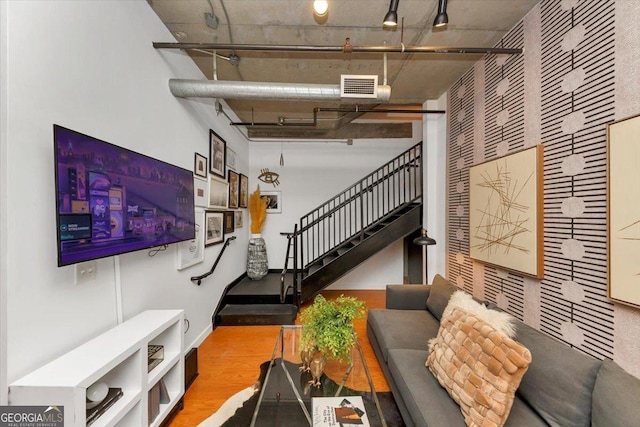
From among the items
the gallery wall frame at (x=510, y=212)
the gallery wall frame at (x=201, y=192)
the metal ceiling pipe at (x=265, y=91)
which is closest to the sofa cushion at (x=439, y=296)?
the gallery wall frame at (x=510, y=212)

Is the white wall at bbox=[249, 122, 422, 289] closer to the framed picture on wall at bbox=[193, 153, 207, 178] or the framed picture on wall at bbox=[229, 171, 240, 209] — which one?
the framed picture on wall at bbox=[229, 171, 240, 209]

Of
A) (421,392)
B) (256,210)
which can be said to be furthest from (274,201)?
(421,392)

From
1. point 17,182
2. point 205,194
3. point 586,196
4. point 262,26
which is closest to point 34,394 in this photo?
point 17,182

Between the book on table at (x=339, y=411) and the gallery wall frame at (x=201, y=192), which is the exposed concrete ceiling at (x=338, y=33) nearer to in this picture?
the gallery wall frame at (x=201, y=192)

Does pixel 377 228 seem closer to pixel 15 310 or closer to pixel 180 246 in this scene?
pixel 180 246

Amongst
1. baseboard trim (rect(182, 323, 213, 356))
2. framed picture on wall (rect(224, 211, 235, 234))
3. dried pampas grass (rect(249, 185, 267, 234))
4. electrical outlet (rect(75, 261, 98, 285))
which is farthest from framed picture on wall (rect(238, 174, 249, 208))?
electrical outlet (rect(75, 261, 98, 285))

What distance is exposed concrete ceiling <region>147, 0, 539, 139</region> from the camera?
207 centimetres

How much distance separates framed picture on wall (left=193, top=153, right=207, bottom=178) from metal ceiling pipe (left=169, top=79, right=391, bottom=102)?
2.33 feet

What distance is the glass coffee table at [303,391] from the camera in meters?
1.49

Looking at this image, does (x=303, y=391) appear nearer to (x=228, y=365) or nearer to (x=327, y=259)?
(x=228, y=365)

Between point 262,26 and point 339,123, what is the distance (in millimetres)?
2470

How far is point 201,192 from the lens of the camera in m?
3.00

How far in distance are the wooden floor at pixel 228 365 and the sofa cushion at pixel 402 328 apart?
41 centimetres

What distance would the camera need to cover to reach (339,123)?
4.58 meters
